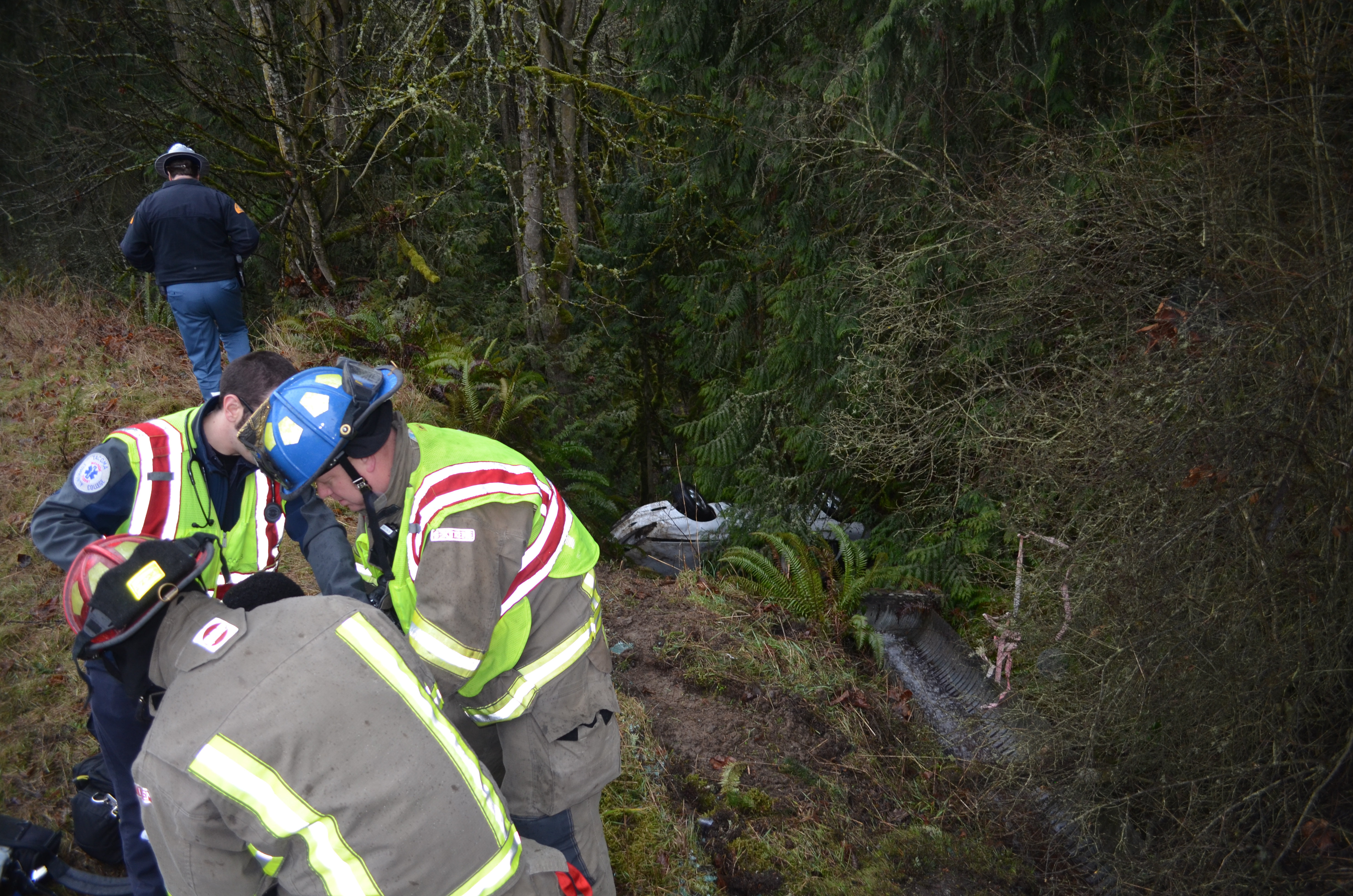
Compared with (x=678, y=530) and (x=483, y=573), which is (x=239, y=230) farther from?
(x=678, y=530)

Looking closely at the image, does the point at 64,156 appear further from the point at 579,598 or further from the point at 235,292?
the point at 579,598

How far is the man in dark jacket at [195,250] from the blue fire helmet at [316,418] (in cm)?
393

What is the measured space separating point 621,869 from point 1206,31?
4.72 metres

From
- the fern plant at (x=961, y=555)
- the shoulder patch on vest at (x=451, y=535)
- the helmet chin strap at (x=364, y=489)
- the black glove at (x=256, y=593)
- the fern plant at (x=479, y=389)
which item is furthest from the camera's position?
the fern plant at (x=479, y=389)

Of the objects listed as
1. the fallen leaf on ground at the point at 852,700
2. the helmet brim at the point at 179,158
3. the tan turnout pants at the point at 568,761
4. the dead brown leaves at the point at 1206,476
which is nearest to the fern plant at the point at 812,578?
the fallen leaf on ground at the point at 852,700

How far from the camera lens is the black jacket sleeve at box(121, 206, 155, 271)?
16.6 feet

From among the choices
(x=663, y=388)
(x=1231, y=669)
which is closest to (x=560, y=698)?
(x=1231, y=669)

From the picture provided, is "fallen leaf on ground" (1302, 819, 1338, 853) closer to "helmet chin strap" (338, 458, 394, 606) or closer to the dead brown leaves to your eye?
the dead brown leaves

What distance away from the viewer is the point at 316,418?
1.97 m

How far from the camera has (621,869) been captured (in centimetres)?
310

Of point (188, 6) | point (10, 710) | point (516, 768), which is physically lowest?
point (10, 710)

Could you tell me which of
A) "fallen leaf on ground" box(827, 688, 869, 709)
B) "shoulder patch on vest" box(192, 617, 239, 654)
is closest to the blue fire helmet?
"shoulder patch on vest" box(192, 617, 239, 654)

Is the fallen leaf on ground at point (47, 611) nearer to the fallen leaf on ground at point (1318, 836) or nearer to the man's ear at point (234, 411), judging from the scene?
the man's ear at point (234, 411)

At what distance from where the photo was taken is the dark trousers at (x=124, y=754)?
90.3 inches
